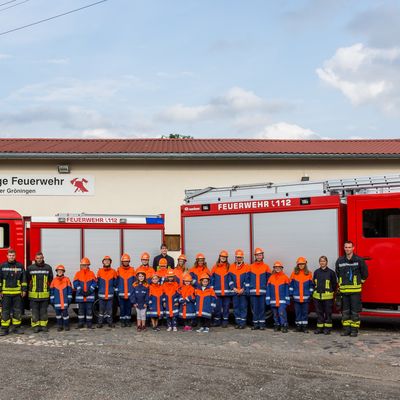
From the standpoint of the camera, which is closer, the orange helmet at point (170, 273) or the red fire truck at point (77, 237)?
the orange helmet at point (170, 273)

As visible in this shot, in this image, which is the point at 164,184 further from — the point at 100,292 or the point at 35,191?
the point at 100,292

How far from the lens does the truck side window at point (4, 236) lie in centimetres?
1148

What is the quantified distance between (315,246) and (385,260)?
1.28 metres

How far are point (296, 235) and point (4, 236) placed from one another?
6.05m

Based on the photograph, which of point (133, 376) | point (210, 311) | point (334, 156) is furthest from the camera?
point (334, 156)

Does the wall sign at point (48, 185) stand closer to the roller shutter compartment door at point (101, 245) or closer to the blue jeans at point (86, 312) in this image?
the roller shutter compartment door at point (101, 245)

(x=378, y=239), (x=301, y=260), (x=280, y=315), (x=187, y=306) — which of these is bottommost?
(x=280, y=315)

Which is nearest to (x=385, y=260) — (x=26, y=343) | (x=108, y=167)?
(x=26, y=343)

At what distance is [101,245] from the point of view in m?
12.0

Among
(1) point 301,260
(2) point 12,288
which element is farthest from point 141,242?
(1) point 301,260

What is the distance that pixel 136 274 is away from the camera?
1093 centimetres

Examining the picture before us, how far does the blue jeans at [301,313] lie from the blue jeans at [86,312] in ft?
13.1

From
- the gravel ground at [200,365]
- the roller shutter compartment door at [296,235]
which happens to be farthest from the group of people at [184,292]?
the gravel ground at [200,365]

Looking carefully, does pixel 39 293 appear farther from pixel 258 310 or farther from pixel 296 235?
pixel 296 235
